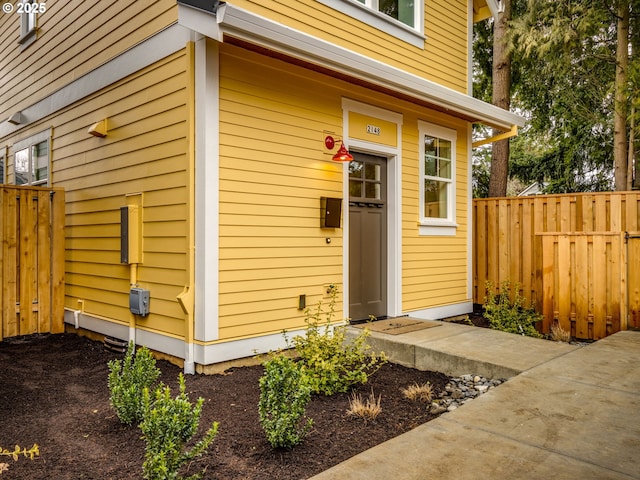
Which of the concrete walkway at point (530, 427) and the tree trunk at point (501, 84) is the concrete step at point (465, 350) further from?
the tree trunk at point (501, 84)

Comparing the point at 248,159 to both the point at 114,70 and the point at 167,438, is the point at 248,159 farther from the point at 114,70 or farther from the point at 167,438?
the point at 167,438

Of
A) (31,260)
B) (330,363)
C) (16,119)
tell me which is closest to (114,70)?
(31,260)

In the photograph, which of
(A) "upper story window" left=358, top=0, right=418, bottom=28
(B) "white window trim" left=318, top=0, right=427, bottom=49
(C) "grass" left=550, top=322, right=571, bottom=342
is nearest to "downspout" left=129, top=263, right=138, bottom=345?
(B) "white window trim" left=318, top=0, right=427, bottom=49

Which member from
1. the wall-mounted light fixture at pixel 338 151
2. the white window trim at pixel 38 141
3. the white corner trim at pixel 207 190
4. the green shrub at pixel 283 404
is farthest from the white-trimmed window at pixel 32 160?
the green shrub at pixel 283 404

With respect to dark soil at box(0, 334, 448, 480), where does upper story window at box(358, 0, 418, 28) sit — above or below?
above

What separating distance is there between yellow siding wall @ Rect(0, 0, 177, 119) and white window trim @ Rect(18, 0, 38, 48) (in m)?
0.14

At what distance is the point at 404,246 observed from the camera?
6766 mm

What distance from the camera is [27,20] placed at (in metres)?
8.23

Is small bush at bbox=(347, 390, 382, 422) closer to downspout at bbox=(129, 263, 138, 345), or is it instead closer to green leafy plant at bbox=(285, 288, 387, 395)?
green leafy plant at bbox=(285, 288, 387, 395)

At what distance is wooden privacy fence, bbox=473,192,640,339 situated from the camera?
598 centimetres

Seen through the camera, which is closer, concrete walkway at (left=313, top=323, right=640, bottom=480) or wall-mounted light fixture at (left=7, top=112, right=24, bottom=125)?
concrete walkway at (left=313, top=323, right=640, bottom=480)

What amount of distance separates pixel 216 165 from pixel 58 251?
3668mm

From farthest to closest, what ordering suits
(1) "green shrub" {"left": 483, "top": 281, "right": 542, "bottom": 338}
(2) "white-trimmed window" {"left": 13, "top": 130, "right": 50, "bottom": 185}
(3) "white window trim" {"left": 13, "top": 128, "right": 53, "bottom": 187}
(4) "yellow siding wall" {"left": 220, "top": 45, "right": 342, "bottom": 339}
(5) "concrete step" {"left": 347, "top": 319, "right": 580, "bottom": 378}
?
(2) "white-trimmed window" {"left": 13, "top": 130, "right": 50, "bottom": 185}, (3) "white window trim" {"left": 13, "top": 128, "right": 53, "bottom": 187}, (1) "green shrub" {"left": 483, "top": 281, "right": 542, "bottom": 338}, (4) "yellow siding wall" {"left": 220, "top": 45, "right": 342, "bottom": 339}, (5) "concrete step" {"left": 347, "top": 319, "right": 580, "bottom": 378}

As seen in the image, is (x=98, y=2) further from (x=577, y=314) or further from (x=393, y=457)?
(x=577, y=314)
